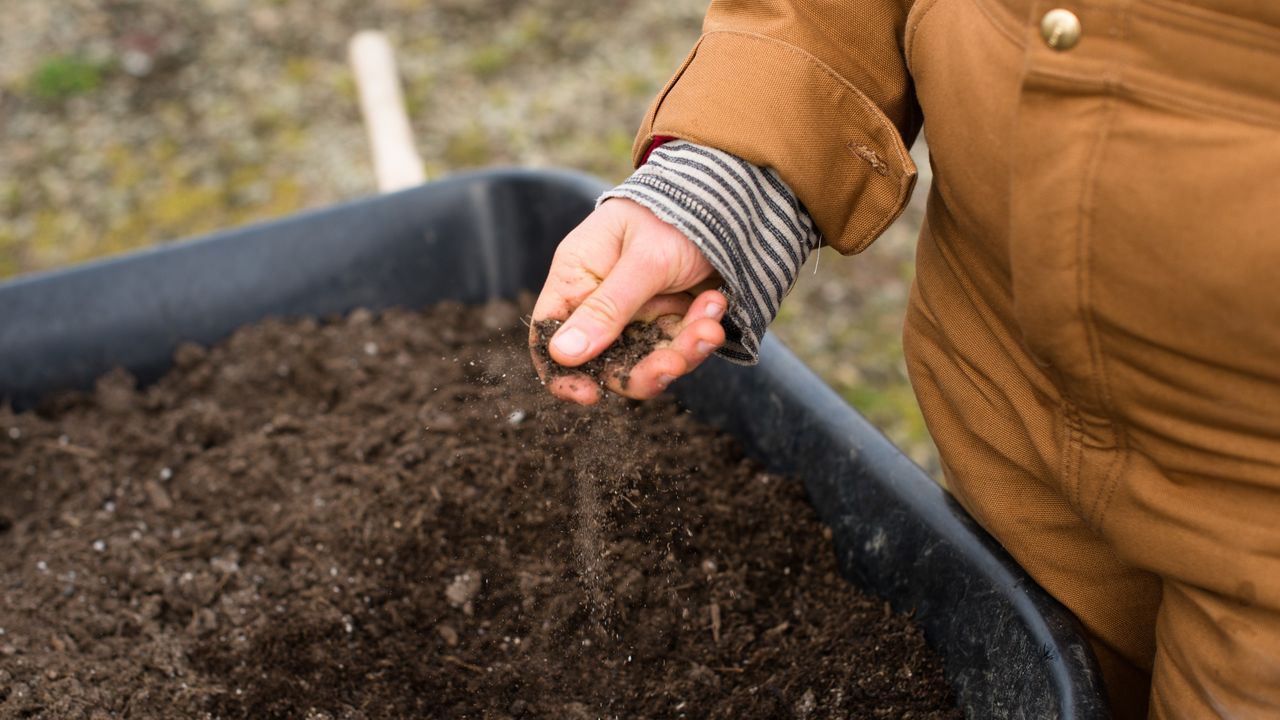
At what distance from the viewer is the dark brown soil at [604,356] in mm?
952

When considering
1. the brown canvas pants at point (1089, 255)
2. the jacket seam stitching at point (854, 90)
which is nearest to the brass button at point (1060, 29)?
the brown canvas pants at point (1089, 255)

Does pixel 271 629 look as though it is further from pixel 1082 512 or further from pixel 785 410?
pixel 1082 512

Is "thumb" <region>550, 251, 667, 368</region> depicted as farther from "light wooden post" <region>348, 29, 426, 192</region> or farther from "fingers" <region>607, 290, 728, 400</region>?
"light wooden post" <region>348, 29, 426, 192</region>

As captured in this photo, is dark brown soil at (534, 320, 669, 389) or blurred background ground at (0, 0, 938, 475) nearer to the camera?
dark brown soil at (534, 320, 669, 389)

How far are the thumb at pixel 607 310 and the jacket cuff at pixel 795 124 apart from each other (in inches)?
5.3

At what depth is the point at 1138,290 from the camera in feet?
2.47

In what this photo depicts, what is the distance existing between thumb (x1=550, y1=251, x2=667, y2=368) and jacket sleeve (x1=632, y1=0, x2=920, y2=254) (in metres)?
0.14

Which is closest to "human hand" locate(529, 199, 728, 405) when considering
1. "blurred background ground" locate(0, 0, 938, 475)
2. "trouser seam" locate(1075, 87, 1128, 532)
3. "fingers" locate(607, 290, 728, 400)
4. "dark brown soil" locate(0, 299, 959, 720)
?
"fingers" locate(607, 290, 728, 400)

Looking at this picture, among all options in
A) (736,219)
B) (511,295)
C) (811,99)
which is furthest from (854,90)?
(511,295)

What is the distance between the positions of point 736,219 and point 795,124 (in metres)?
0.10

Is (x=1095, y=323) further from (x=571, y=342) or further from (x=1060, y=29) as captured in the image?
(x=571, y=342)

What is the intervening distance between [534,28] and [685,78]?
8.33ft

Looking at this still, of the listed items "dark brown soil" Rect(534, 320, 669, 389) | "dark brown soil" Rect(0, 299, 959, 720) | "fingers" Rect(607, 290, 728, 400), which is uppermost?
"fingers" Rect(607, 290, 728, 400)

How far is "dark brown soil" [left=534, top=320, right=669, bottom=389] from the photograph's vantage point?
3.12ft
